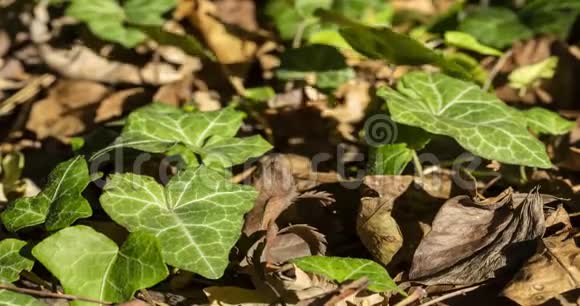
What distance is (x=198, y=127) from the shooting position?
1728mm

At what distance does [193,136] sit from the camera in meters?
1.71

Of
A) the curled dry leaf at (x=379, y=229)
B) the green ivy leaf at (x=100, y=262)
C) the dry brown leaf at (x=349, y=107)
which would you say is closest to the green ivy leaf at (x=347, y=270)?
the curled dry leaf at (x=379, y=229)

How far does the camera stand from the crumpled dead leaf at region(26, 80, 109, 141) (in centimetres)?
220

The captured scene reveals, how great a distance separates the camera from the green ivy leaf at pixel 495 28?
231cm

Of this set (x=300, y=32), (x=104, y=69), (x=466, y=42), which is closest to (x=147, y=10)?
(x=104, y=69)

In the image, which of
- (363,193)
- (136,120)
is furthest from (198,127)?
(363,193)

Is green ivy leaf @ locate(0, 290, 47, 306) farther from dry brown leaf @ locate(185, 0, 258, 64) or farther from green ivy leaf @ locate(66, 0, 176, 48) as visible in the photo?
dry brown leaf @ locate(185, 0, 258, 64)

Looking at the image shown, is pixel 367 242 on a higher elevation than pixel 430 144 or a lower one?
lower

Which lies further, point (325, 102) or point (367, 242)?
point (325, 102)


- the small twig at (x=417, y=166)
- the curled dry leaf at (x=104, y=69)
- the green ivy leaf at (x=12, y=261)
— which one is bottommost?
the green ivy leaf at (x=12, y=261)

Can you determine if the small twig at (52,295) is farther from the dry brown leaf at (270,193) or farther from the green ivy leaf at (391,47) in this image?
the green ivy leaf at (391,47)

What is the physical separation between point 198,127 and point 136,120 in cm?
14

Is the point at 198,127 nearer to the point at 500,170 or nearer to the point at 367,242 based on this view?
the point at 367,242

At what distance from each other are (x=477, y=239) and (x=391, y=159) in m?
0.31
